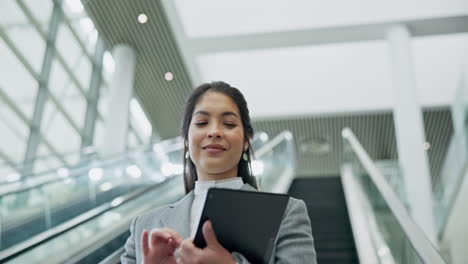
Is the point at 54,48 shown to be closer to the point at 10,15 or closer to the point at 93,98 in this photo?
the point at 10,15

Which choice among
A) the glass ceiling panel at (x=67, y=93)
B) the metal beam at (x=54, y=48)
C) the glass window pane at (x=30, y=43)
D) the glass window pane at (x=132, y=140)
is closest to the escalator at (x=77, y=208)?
the glass window pane at (x=30, y=43)

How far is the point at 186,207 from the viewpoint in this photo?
67.3 inches

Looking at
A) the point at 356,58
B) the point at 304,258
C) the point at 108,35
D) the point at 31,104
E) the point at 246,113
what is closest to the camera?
the point at 304,258

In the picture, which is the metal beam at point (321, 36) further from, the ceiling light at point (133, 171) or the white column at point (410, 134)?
the ceiling light at point (133, 171)

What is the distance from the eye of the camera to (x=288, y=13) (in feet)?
39.2

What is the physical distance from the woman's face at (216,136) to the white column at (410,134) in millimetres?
8221

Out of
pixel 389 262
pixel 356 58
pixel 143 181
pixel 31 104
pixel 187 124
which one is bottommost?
pixel 389 262

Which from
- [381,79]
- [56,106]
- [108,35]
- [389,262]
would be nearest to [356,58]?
[381,79]

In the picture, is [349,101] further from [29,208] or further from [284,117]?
[29,208]

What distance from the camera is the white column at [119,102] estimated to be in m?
11.7

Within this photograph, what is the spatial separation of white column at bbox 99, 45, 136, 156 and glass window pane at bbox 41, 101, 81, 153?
675 millimetres

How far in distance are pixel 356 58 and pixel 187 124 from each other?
13.3m

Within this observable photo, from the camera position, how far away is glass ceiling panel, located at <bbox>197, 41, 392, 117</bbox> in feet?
47.5

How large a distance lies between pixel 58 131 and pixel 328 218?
20.2ft
